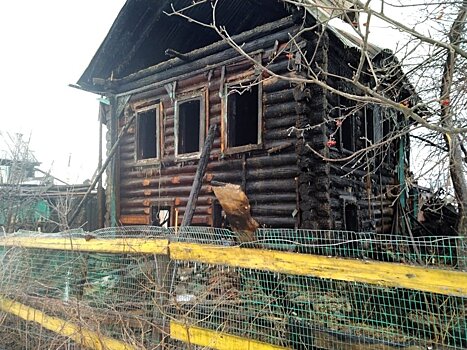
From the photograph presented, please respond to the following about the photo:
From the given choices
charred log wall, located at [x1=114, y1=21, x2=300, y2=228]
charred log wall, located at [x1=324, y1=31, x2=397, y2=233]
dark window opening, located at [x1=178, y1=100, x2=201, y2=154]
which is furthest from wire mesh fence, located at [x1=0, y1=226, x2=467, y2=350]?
dark window opening, located at [x1=178, y1=100, x2=201, y2=154]

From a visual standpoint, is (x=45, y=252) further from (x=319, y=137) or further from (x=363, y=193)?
(x=363, y=193)

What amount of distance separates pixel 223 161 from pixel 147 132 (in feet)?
12.7

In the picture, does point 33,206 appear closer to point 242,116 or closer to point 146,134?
point 146,134

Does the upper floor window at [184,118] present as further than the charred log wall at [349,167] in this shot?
Yes

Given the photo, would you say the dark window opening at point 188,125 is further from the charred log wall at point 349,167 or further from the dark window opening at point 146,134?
the charred log wall at point 349,167

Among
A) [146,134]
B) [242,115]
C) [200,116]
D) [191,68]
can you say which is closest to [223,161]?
[200,116]

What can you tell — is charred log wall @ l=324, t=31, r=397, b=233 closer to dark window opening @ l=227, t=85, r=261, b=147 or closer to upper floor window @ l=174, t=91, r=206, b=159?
dark window opening @ l=227, t=85, r=261, b=147

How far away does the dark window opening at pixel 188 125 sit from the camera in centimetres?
956

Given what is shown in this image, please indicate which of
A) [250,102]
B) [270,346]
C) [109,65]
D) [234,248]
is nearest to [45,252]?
[234,248]

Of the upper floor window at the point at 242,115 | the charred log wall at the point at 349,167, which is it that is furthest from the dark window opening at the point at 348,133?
the upper floor window at the point at 242,115

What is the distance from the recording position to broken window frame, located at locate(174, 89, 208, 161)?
29.0 feet

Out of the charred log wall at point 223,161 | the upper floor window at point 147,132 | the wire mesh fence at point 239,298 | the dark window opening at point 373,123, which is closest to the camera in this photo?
the wire mesh fence at point 239,298

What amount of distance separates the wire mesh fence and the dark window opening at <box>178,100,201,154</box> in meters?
4.93

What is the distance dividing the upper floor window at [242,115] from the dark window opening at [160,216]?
246 cm
